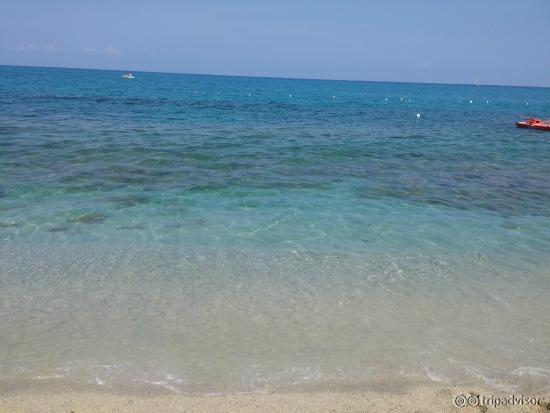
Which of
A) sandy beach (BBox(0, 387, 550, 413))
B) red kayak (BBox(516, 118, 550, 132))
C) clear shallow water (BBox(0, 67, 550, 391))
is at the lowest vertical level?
sandy beach (BBox(0, 387, 550, 413))

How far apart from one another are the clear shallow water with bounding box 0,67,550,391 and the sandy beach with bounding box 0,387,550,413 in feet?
0.83

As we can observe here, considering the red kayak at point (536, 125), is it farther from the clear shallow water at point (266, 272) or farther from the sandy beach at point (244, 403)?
the sandy beach at point (244, 403)

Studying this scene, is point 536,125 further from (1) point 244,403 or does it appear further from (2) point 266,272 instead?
(1) point 244,403

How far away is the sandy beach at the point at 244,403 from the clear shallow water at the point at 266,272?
25 cm

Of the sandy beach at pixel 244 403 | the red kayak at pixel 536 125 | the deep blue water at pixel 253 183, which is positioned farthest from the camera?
the red kayak at pixel 536 125

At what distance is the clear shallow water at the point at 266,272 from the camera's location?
6.61 meters

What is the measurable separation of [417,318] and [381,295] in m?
0.90

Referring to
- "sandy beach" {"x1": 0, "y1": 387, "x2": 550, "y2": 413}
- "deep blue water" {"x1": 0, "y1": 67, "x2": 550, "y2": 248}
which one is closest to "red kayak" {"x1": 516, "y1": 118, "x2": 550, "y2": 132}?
"deep blue water" {"x1": 0, "y1": 67, "x2": 550, "y2": 248}

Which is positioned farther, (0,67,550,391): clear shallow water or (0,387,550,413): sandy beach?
(0,67,550,391): clear shallow water

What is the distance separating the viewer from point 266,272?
9.48 m

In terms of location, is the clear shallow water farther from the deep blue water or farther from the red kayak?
the red kayak

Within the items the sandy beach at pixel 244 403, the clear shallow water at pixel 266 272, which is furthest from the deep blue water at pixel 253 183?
the sandy beach at pixel 244 403

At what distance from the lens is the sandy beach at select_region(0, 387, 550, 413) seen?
18.5ft

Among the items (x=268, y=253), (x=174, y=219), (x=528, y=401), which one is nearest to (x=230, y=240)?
(x=268, y=253)
